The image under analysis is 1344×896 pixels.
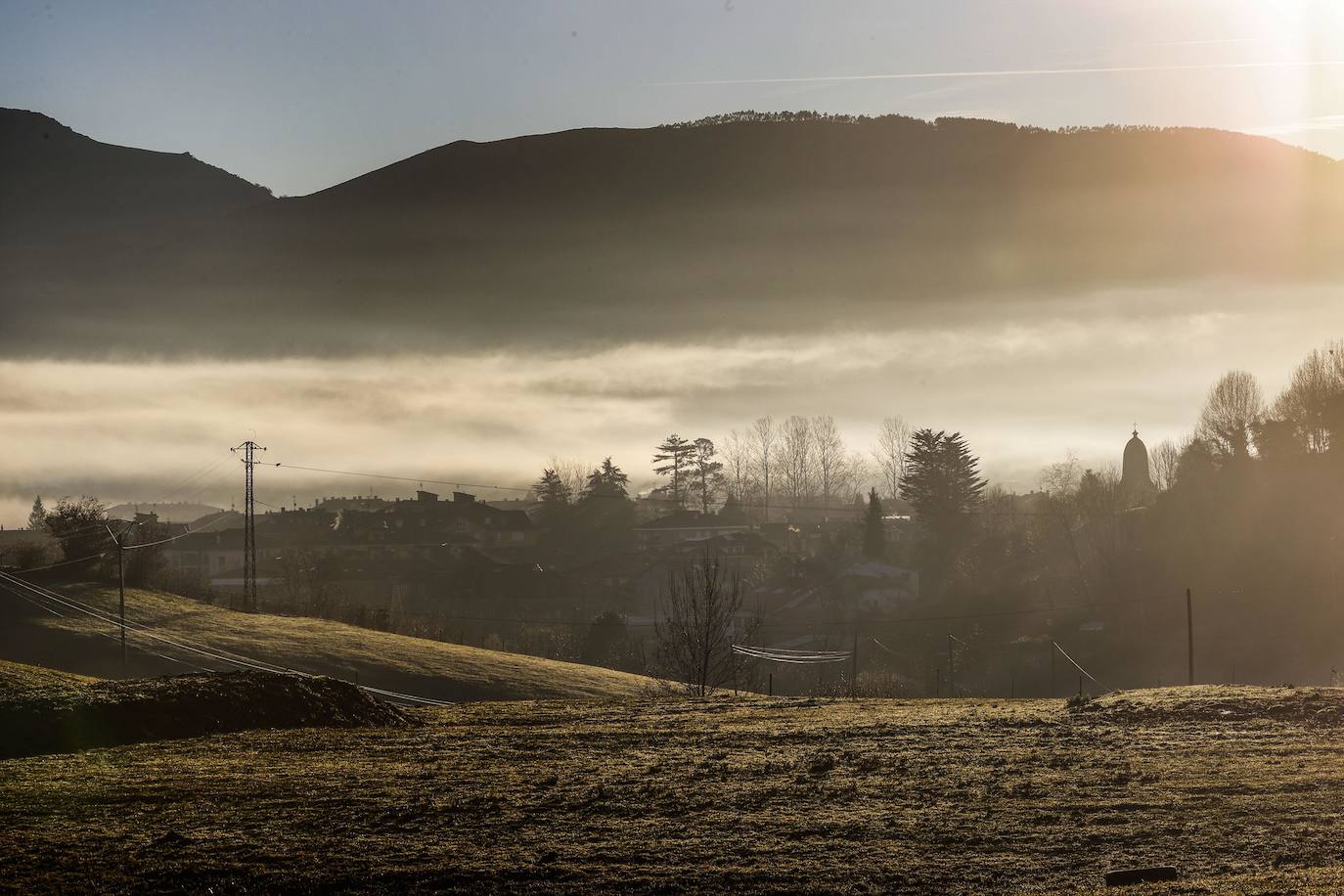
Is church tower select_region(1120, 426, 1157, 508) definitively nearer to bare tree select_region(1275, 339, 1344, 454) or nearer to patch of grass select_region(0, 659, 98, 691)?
bare tree select_region(1275, 339, 1344, 454)

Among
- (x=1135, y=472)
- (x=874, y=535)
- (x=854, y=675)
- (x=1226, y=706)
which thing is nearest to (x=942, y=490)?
(x=874, y=535)

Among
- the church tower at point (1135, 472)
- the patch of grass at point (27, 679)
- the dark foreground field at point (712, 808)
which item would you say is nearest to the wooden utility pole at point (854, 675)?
the dark foreground field at point (712, 808)

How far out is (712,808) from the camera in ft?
55.0

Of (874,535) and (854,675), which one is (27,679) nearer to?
(854,675)

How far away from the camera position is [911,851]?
1399 cm

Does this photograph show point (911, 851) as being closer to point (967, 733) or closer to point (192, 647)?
point (967, 733)

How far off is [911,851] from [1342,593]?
212ft

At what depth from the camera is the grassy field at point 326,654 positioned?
5194cm

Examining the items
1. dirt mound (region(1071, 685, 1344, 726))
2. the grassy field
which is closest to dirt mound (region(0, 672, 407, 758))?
dirt mound (region(1071, 685, 1344, 726))

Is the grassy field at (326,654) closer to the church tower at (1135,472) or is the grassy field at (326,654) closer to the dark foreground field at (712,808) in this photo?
the dark foreground field at (712,808)

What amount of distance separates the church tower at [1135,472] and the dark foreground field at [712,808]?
8707cm

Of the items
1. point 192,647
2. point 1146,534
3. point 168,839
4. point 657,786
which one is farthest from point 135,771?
point 1146,534

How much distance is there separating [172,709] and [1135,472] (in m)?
109

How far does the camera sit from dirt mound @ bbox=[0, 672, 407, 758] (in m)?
24.7
